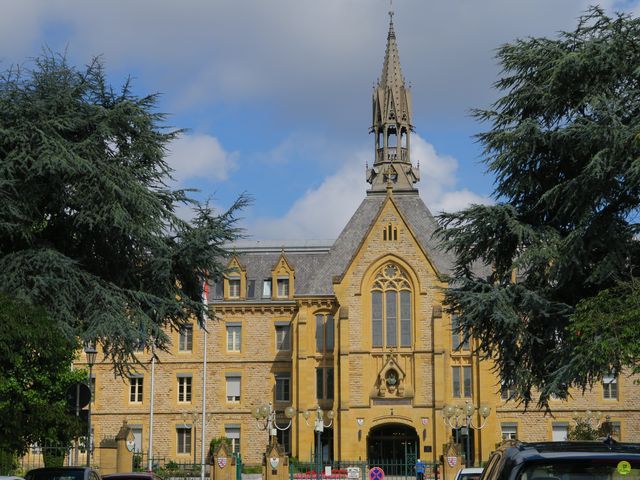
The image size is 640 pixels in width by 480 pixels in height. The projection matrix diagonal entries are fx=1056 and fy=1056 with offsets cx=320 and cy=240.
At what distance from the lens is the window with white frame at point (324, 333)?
200ft

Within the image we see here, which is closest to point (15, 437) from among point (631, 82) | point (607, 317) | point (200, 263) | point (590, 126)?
point (200, 263)

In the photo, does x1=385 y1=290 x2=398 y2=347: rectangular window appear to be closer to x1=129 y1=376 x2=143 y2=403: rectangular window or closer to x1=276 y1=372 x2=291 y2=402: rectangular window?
x1=276 y1=372 x2=291 y2=402: rectangular window

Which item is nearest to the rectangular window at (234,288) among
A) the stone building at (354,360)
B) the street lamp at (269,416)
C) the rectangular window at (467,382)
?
the stone building at (354,360)

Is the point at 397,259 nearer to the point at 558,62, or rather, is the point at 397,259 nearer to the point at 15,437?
the point at 558,62

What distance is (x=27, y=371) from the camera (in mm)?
22078

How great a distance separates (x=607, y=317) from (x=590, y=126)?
4887 millimetres

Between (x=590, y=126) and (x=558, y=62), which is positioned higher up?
(x=558, y=62)

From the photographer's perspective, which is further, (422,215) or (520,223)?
(422,215)

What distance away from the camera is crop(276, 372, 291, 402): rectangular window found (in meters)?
63.7

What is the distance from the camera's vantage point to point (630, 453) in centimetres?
746

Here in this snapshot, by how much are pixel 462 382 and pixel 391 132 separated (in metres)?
17.6

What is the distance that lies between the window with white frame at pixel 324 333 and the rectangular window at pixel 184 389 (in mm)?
9286

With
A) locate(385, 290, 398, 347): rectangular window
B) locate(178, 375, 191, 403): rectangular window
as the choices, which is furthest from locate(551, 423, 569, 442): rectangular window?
locate(178, 375, 191, 403): rectangular window

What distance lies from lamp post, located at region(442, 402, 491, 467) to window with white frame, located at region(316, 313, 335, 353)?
8.09 meters
